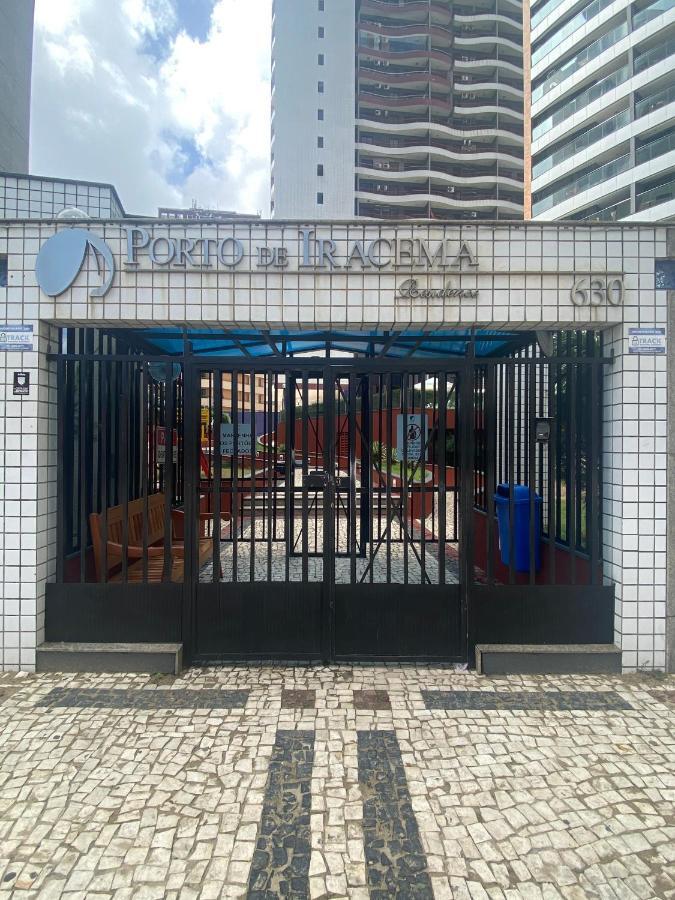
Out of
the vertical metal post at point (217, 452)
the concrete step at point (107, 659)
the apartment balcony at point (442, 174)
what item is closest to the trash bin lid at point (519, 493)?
the vertical metal post at point (217, 452)

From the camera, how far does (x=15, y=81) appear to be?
1059 cm

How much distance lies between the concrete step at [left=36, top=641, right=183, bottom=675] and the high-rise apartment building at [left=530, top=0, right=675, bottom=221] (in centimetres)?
3432

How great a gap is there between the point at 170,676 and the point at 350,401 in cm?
266

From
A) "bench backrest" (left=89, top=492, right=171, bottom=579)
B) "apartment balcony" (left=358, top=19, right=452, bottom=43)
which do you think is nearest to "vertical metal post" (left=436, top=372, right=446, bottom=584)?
"bench backrest" (left=89, top=492, right=171, bottom=579)

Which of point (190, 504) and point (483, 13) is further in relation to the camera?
point (483, 13)

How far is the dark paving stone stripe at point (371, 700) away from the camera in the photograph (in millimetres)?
3479

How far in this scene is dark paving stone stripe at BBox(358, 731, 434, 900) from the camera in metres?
2.11

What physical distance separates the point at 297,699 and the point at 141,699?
1.14 m

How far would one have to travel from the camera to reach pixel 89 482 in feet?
15.4

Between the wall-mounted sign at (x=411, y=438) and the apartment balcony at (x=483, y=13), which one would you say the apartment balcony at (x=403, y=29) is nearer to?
the apartment balcony at (x=483, y=13)

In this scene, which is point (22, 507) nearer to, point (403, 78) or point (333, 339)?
point (333, 339)

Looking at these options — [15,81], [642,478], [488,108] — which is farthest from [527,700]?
[488,108]

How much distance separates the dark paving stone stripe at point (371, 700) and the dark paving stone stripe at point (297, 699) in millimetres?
321

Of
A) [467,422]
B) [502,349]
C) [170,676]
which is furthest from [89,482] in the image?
[502,349]
